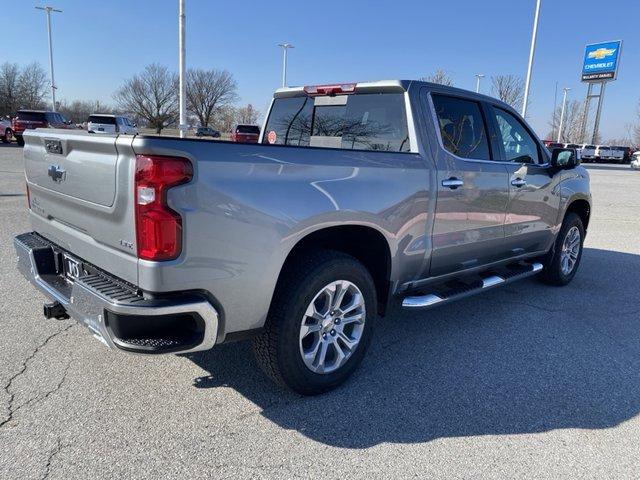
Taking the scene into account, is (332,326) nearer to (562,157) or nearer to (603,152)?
(562,157)

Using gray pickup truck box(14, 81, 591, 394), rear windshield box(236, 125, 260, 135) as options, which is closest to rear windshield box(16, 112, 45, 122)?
rear windshield box(236, 125, 260, 135)

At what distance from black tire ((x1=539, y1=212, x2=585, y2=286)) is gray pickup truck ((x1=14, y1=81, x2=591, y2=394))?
104 cm

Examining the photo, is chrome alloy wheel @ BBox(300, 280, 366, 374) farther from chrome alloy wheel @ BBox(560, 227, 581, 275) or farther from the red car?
the red car

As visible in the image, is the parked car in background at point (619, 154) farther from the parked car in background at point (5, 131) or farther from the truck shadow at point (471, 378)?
the truck shadow at point (471, 378)

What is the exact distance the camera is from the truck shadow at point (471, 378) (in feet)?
9.32

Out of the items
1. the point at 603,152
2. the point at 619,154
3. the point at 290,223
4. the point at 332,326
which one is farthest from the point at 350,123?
the point at 619,154

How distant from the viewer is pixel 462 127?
3.99 meters

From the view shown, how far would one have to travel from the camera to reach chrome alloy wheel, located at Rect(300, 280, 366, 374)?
9.73 feet

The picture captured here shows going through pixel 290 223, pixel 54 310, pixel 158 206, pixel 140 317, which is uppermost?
pixel 158 206

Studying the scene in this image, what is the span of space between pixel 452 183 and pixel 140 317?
7.87 ft

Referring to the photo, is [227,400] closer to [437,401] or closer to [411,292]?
[437,401]

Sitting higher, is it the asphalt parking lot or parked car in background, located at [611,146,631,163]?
parked car in background, located at [611,146,631,163]

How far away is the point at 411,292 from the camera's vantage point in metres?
3.81

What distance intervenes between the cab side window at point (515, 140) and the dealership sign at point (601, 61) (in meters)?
59.3
